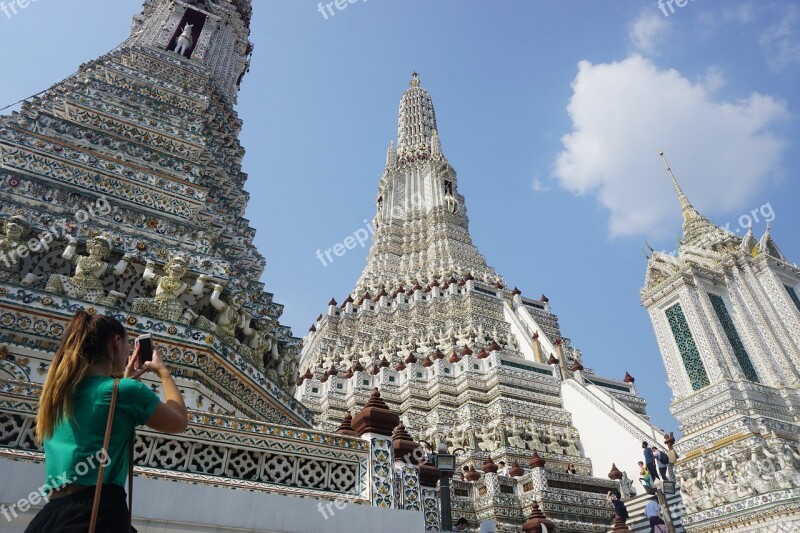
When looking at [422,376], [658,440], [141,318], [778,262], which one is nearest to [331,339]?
[422,376]

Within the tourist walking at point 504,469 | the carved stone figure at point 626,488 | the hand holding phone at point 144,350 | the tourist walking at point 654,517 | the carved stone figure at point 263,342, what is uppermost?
the tourist walking at point 504,469

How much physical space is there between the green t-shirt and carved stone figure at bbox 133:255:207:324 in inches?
150

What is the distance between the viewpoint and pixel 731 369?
1477cm

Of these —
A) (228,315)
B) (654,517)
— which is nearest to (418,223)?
(654,517)

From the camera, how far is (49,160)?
748cm

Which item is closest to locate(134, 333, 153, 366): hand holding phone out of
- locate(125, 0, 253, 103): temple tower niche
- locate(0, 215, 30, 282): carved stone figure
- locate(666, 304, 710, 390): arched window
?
locate(0, 215, 30, 282): carved stone figure

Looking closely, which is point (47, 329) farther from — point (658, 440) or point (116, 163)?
point (658, 440)

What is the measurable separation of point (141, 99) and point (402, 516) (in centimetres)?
857

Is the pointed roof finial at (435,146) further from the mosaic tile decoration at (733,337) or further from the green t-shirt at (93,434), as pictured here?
the green t-shirt at (93,434)

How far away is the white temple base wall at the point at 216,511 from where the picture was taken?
3408 mm

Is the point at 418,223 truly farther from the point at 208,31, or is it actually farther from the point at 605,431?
the point at 208,31

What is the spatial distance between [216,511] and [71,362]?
2.14m

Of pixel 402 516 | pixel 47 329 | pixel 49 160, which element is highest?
pixel 49 160

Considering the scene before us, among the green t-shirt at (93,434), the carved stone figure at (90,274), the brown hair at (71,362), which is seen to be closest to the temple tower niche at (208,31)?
the carved stone figure at (90,274)
